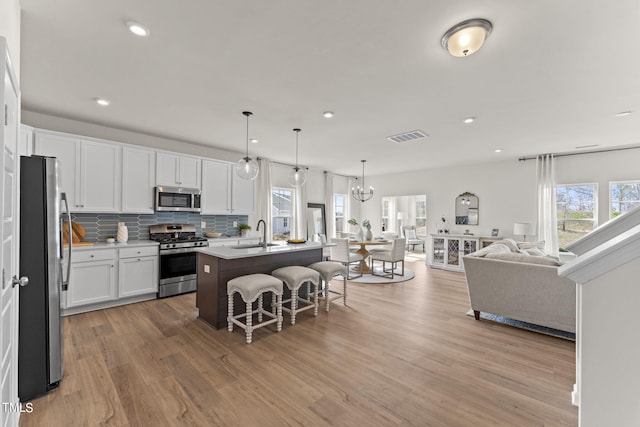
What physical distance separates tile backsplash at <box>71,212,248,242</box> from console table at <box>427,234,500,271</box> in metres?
4.78

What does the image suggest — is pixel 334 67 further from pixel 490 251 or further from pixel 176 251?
pixel 176 251

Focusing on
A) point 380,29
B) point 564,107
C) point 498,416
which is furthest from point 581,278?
point 564,107

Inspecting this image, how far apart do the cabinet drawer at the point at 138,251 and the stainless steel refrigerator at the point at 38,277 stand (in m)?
1.98

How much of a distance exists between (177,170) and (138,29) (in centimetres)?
292

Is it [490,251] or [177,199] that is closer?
[490,251]

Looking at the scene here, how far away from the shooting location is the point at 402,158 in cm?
644

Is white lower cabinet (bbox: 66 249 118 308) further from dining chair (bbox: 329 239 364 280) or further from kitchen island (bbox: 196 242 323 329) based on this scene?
dining chair (bbox: 329 239 364 280)

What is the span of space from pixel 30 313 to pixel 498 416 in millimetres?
3248

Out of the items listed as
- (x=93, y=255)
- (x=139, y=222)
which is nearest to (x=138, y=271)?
(x=93, y=255)

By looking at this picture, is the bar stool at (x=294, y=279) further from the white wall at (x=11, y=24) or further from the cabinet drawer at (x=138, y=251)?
the white wall at (x=11, y=24)

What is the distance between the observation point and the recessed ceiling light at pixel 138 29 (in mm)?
2010

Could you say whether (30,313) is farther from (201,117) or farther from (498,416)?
(498,416)

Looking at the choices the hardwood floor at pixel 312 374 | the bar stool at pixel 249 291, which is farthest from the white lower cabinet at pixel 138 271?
the bar stool at pixel 249 291

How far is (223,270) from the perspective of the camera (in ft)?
10.6
